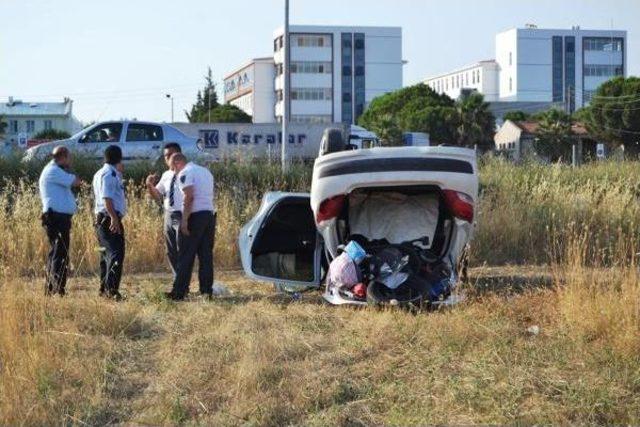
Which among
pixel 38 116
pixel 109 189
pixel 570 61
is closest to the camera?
pixel 109 189

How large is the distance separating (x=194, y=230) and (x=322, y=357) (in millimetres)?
3037

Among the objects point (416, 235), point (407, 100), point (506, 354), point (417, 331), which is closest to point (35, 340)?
point (417, 331)

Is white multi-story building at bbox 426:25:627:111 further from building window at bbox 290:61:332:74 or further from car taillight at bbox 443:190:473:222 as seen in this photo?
car taillight at bbox 443:190:473:222

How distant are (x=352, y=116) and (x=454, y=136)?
3885 centimetres

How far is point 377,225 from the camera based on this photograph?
8.90m

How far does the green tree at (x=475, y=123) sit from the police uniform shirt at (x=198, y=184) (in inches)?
2387

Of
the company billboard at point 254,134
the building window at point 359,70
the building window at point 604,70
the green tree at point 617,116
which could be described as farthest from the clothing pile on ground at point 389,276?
the building window at point 604,70

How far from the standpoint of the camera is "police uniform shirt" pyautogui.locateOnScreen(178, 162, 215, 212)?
8.84 metres

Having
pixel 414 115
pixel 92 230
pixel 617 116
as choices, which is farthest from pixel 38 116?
pixel 92 230

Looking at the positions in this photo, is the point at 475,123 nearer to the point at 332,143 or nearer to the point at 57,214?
the point at 332,143

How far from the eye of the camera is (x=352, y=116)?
107000mm

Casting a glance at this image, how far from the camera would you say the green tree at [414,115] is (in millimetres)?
66188

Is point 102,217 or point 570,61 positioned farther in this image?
point 570,61

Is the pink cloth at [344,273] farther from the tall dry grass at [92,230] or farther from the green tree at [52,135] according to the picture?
the green tree at [52,135]
